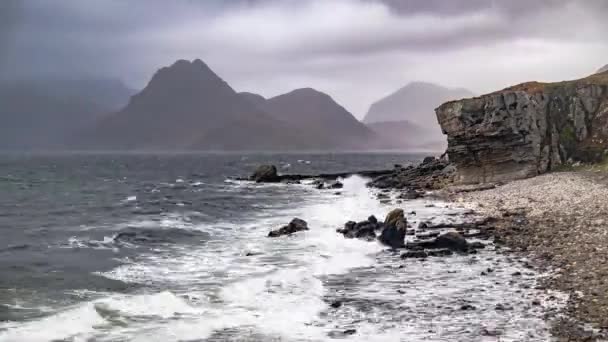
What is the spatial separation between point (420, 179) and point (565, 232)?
1605 inches

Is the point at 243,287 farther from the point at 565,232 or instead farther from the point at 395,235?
the point at 565,232

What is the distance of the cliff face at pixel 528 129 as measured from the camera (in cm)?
5312

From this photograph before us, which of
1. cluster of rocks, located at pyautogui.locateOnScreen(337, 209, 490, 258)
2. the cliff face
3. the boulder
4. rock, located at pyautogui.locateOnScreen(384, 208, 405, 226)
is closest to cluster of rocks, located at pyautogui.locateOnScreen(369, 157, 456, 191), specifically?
the cliff face

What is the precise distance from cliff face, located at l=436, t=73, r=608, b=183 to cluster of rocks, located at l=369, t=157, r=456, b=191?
12.6 ft

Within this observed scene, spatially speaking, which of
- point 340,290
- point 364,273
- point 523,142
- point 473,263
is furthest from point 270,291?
point 523,142

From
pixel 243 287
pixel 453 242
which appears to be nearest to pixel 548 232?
pixel 453 242

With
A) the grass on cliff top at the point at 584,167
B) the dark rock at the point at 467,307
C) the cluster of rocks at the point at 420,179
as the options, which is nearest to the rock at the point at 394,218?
the dark rock at the point at 467,307

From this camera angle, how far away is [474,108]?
2235 inches

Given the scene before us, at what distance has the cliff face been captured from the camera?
5312 cm

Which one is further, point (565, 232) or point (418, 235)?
point (418, 235)

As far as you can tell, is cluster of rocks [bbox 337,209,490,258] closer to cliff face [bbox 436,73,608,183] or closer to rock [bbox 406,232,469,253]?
rock [bbox 406,232,469,253]

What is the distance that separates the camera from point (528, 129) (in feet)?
177

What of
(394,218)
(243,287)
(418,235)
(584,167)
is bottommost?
(243,287)

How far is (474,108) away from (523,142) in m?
6.03
